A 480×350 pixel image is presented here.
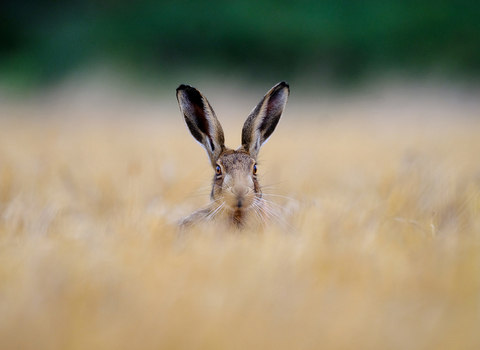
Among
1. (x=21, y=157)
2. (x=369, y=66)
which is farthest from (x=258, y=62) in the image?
(x=21, y=157)

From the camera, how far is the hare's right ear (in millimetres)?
4094

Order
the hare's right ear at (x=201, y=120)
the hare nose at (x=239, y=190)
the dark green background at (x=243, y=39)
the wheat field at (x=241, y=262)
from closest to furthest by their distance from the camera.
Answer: the wheat field at (x=241, y=262) → the hare nose at (x=239, y=190) → the hare's right ear at (x=201, y=120) → the dark green background at (x=243, y=39)

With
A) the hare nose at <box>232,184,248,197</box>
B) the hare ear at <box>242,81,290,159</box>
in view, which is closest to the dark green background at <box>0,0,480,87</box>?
the hare ear at <box>242,81,290,159</box>

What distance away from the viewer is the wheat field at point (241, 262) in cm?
145

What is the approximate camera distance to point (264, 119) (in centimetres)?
431

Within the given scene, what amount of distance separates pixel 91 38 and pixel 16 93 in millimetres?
4022

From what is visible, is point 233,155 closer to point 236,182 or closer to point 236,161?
point 236,161

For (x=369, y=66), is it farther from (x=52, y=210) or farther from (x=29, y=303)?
(x=29, y=303)

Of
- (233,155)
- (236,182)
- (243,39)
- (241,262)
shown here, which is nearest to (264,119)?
(233,155)

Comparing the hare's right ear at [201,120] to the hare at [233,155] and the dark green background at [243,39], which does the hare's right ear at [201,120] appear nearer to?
the hare at [233,155]

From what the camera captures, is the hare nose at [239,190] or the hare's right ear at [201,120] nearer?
the hare nose at [239,190]

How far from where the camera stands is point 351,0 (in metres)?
15.6

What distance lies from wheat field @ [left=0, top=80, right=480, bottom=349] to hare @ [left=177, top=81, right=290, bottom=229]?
0.79 ft

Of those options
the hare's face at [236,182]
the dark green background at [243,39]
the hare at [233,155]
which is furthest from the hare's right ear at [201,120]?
the dark green background at [243,39]
